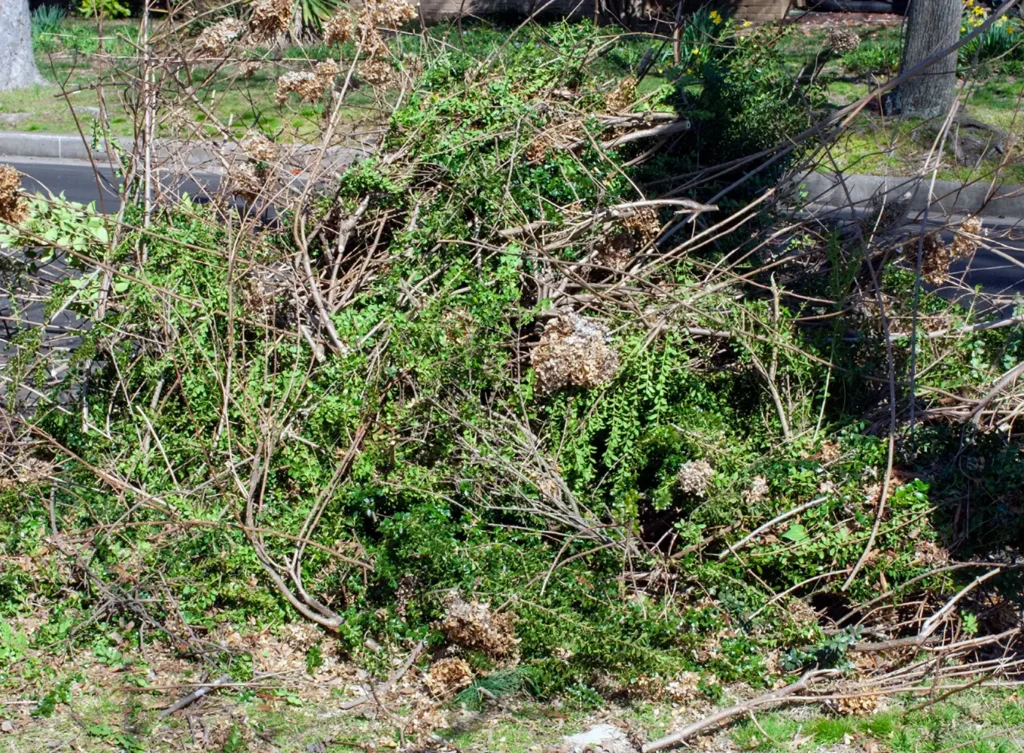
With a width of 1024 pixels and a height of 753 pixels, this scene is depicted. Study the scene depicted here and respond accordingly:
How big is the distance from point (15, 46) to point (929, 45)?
12.3 meters

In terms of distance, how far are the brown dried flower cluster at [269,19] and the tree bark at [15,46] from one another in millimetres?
11124

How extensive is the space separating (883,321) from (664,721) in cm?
232

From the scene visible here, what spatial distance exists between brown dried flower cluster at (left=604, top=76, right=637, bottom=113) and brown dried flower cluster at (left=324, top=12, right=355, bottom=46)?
1509mm

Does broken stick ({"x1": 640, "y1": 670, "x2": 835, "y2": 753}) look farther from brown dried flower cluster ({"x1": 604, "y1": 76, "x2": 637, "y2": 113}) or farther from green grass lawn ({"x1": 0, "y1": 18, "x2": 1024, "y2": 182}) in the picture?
brown dried flower cluster ({"x1": 604, "y1": 76, "x2": 637, "y2": 113})

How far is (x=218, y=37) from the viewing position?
234 inches

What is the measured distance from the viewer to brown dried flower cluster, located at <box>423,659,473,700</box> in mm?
3957

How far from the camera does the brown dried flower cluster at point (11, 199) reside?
17.9 feet

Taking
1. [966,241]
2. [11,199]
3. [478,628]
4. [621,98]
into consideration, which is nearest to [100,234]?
[11,199]

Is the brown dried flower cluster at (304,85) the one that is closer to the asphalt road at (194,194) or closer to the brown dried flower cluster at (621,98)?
the asphalt road at (194,194)

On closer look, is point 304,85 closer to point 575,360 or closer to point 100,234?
point 100,234

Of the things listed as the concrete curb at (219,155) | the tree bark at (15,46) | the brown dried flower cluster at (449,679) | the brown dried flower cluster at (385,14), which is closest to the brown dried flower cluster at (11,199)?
the concrete curb at (219,155)

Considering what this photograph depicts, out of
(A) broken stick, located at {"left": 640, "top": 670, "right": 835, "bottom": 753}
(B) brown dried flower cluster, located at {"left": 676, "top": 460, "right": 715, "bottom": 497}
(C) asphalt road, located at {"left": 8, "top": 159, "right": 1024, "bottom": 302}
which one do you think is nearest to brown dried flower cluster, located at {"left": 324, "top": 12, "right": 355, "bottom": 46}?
(C) asphalt road, located at {"left": 8, "top": 159, "right": 1024, "bottom": 302}

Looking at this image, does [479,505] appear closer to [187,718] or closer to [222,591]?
[222,591]

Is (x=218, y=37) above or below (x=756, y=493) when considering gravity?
above
